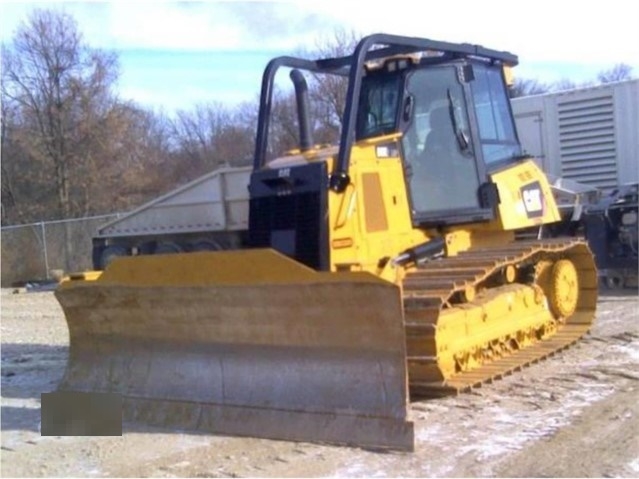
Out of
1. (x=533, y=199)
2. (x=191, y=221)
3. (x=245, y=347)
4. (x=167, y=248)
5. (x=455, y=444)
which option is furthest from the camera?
(x=167, y=248)

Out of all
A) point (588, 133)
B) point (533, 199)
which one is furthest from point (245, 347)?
point (588, 133)

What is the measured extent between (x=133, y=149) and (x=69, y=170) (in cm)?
280

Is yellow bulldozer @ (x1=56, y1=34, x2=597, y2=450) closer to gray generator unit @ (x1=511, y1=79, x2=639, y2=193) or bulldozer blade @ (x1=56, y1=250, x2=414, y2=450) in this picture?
bulldozer blade @ (x1=56, y1=250, x2=414, y2=450)

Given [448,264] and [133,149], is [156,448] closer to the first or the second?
[448,264]

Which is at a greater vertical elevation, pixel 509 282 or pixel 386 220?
pixel 386 220

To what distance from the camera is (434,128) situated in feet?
26.1

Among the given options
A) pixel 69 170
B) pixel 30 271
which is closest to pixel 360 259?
pixel 30 271

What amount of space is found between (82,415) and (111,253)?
14291mm

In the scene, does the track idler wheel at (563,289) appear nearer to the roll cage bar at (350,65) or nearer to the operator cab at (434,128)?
the operator cab at (434,128)

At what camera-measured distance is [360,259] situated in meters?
7.24

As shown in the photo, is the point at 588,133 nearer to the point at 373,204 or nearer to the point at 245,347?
the point at 373,204

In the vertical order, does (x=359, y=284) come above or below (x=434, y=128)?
below

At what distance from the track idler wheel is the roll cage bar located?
206 cm

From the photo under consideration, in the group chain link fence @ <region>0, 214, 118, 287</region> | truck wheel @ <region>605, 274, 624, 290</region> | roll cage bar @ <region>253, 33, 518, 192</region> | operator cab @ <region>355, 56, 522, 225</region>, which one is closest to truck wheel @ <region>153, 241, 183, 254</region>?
truck wheel @ <region>605, 274, 624, 290</region>
